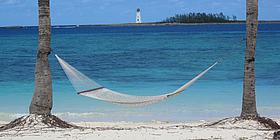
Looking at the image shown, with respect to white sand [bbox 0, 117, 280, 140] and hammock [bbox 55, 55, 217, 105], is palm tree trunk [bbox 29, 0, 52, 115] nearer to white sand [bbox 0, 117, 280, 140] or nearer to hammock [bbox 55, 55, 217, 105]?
white sand [bbox 0, 117, 280, 140]

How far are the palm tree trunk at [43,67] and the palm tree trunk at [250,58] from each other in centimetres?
220

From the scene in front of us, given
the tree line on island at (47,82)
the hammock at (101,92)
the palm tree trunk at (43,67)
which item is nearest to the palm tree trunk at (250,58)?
the tree line on island at (47,82)

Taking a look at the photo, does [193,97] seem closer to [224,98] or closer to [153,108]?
[224,98]

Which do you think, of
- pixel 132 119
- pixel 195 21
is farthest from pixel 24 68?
pixel 195 21

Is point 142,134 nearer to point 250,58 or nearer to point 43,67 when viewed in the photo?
point 43,67

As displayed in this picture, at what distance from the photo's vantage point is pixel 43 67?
664cm

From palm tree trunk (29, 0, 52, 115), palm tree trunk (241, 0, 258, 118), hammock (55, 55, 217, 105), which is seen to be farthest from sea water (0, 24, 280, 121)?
palm tree trunk (29, 0, 52, 115)

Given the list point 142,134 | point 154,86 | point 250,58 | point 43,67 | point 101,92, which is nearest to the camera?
point 142,134

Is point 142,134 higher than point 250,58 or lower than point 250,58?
lower

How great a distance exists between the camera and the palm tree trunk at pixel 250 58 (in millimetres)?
6758

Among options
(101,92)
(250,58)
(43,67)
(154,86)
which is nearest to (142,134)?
(101,92)

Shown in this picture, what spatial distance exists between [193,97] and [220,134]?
21.0 ft

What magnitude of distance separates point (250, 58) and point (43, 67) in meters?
2.30

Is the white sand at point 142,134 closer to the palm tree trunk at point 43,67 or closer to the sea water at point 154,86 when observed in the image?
the palm tree trunk at point 43,67
